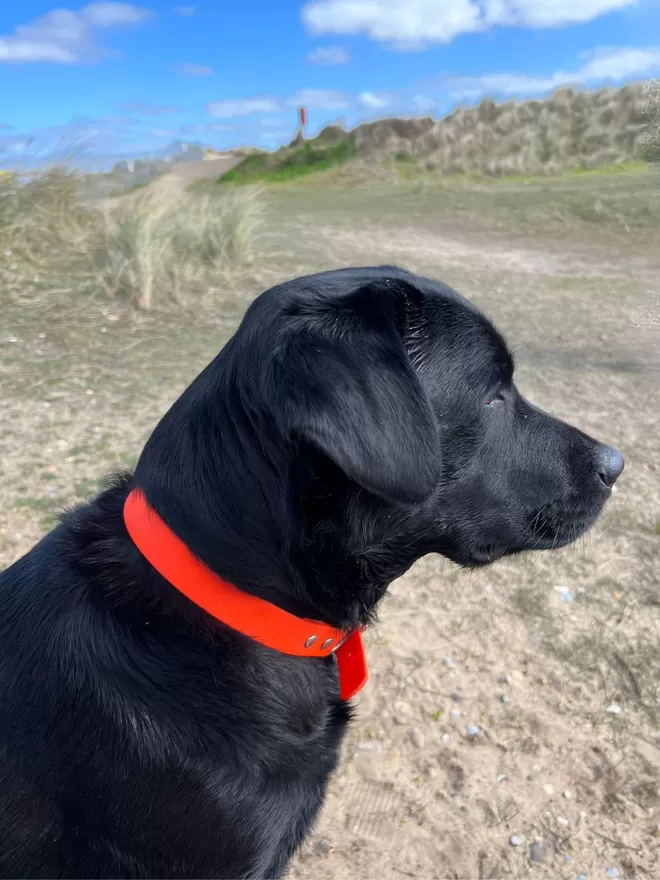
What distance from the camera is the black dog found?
1424 mm

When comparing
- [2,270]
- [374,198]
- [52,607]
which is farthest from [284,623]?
[374,198]

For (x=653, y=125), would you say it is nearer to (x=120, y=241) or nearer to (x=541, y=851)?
(x=120, y=241)

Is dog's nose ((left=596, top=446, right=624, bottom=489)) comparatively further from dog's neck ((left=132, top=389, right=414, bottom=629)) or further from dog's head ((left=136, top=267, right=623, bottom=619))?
dog's neck ((left=132, top=389, right=414, bottom=629))

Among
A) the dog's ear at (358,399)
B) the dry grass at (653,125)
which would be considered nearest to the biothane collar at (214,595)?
the dog's ear at (358,399)

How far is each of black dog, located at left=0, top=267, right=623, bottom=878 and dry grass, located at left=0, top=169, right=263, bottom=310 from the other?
18.2 ft

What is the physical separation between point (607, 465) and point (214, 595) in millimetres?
1297

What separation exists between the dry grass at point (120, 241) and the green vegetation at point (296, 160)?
33.6ft

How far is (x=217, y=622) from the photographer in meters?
1.58

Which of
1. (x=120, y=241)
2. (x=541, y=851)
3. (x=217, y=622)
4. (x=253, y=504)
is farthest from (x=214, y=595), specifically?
(x=120, y=241)

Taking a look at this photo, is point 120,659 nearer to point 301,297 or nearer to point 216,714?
point 216,714

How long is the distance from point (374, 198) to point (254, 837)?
14229 millimetres

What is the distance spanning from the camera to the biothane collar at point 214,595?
1.52m

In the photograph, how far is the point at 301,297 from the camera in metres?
1.55

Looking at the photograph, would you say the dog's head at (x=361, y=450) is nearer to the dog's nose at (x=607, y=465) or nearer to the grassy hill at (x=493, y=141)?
the dog's nose at (x=607, y=465)
